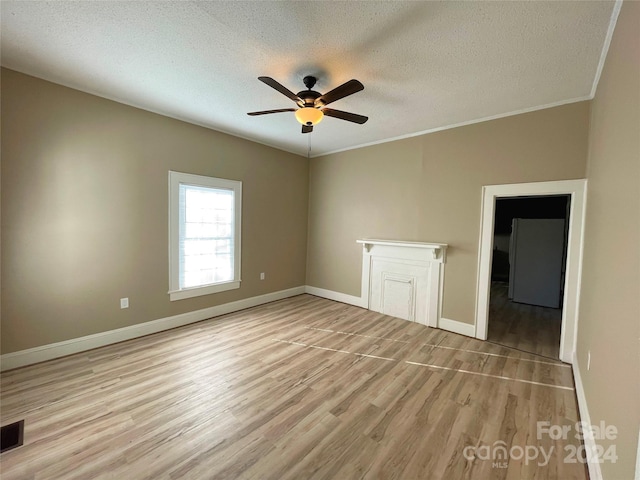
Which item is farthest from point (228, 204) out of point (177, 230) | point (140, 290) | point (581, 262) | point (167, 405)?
point (581, 262)

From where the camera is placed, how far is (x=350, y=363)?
8.93 feet

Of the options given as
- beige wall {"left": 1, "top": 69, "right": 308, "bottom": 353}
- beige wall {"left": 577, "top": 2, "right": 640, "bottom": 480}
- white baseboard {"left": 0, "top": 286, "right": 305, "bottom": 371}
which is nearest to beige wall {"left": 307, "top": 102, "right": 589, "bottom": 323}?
beige wall {"left": 577, "top": 2, "right": 640, "bottom": 480}

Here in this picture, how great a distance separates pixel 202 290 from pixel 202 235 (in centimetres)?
81

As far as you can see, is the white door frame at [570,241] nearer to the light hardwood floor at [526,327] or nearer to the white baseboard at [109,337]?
the light hardwood floor at [526,327]

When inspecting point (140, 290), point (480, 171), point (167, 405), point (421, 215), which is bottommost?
point (167, 405)

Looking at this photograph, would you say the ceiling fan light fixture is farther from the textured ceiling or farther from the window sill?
the window sill

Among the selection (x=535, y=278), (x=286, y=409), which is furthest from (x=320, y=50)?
(x=535, y=278)

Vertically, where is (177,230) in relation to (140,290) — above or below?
above

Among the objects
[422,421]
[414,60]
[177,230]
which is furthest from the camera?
[177,230]

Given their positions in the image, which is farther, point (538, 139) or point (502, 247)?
point (502, 247)

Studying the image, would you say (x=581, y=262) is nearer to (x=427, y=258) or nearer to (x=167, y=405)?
(x=427, y=258)

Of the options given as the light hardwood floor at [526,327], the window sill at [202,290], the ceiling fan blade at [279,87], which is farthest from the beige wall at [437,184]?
the ceiling fan blade at [279,87]

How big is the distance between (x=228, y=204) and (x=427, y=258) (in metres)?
3.15

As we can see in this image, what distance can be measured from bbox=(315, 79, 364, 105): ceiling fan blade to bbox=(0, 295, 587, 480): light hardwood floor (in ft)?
8.18
